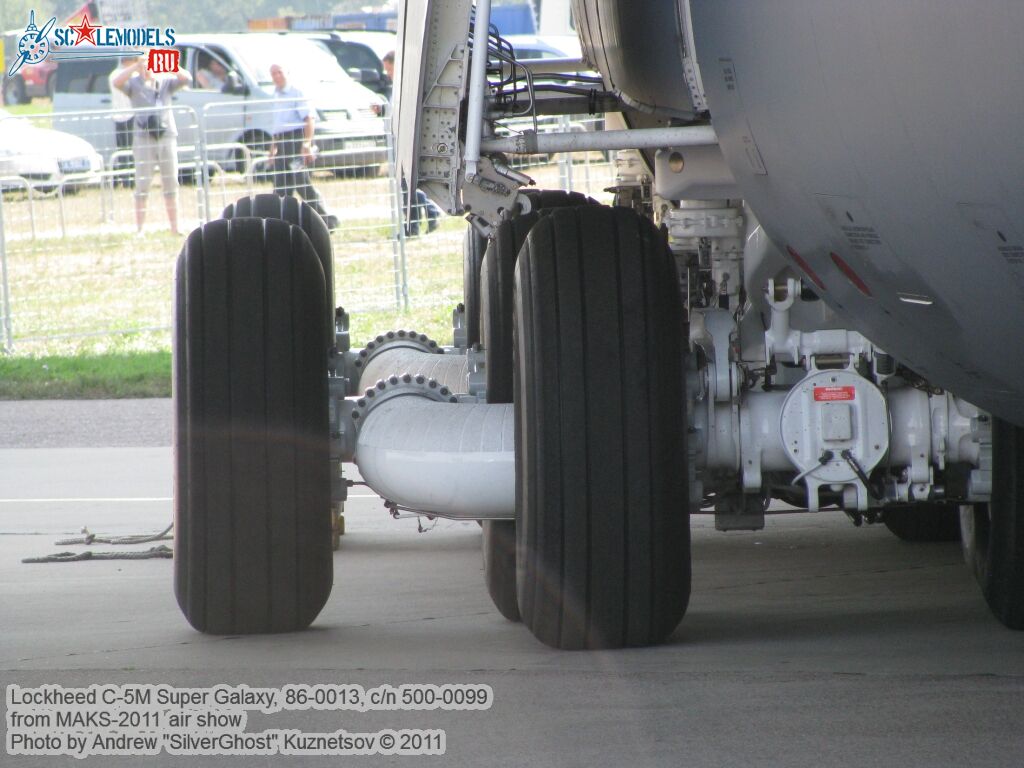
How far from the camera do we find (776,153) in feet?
11.1

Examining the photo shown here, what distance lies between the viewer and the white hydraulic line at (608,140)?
Result: 3.76 metres

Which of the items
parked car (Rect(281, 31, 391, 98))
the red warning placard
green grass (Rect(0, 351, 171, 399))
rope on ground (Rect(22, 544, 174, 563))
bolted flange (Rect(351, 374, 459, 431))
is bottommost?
green grass (Rect(0, 351, 171, 399))

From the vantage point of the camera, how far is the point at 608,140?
3762 mm

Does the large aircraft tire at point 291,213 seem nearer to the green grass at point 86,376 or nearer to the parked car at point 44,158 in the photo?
the green grass at point 86,376

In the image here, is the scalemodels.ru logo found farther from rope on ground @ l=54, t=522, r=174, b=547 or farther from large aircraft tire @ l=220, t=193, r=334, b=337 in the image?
rope on ground @ l=54, t=522, r=174, b=547

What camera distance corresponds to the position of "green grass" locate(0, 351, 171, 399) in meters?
10.4

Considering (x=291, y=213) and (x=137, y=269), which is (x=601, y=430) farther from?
(x=137, y=269)

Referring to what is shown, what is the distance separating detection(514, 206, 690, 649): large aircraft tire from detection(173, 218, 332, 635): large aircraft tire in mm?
600

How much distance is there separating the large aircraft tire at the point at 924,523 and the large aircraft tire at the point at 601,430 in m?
1.95

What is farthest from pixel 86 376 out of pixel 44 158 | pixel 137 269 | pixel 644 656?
pixel 644 656

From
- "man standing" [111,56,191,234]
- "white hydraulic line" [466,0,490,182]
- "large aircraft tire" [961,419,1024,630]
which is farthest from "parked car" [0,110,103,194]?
"large aircraft tire" [961,419,1024,630]

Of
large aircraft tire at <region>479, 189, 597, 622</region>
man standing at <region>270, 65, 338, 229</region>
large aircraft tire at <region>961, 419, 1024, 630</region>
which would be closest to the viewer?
large aircraft tire at <region>961, 419, 1024, 630</region>

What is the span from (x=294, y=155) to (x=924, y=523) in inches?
347

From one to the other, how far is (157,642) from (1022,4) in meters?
2.69
